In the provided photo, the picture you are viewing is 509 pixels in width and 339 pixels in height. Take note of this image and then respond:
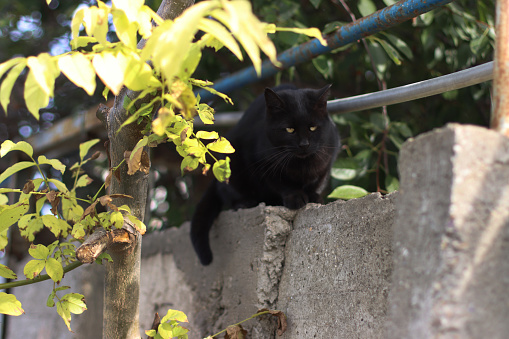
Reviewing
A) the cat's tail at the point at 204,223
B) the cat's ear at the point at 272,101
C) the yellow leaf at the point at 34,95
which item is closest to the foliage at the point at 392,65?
the cat's ear at the point at 272,101

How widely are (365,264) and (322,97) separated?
2.71 ft

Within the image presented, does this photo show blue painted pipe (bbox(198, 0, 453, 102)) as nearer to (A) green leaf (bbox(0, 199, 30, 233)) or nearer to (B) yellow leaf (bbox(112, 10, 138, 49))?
(B) yellow leaf (bbox(112, 10, 138, 49))

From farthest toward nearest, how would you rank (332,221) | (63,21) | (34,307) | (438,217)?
(63,21), (34,307), (332,221), (438,217)

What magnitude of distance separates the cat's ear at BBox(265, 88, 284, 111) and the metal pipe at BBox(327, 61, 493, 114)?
22 cm

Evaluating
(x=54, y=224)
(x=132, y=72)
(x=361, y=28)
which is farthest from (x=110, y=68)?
→ (x=361, y=28)

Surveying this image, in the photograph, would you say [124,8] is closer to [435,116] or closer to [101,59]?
[101,59]

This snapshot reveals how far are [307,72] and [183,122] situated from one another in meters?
2.45

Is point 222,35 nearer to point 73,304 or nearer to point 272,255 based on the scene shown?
point 73,304

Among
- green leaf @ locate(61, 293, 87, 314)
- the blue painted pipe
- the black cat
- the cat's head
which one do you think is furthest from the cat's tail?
green leaf @ locate(61, 293, 87, 314)

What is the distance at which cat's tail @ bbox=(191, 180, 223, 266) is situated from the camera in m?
1.80

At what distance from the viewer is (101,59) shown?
0.71 meters

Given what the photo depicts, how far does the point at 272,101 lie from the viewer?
182 centimetres

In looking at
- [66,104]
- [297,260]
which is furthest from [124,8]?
[66,104]

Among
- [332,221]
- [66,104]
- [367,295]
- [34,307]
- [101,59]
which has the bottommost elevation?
[34,307]
